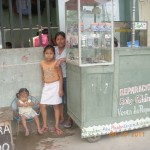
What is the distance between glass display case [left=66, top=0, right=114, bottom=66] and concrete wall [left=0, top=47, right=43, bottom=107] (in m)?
0.89

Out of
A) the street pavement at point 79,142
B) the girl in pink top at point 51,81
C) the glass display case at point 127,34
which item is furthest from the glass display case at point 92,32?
the glass display case at point 127,34

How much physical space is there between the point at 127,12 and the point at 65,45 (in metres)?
1.67

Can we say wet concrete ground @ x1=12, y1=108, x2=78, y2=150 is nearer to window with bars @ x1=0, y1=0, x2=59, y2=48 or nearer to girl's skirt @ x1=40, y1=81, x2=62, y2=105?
girl's skirt @ x1=40, y1=81, x2=62, y2=105

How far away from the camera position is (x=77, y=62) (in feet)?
12.0

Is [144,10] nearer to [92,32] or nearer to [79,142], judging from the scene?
[92,32]

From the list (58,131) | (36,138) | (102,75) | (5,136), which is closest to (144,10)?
(102,75)

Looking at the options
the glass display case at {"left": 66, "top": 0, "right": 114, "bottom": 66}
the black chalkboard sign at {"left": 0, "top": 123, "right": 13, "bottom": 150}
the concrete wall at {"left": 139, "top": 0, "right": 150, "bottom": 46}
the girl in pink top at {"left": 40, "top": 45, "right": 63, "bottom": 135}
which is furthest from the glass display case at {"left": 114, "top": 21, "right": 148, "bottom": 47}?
the black chalkboard sign at {"left": 0, "top": 123, "right": 13, "bottom": 150}

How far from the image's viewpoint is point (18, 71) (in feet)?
14.4

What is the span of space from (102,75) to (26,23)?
2571 mm

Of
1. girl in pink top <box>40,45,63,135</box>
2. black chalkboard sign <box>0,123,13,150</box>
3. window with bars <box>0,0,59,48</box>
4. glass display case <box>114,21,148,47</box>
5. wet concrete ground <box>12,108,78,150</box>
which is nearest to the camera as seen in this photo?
black chalkboard sign <box>0,123,13,150</box>

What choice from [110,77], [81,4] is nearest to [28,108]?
[110,77]

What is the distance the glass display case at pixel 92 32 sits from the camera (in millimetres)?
3572

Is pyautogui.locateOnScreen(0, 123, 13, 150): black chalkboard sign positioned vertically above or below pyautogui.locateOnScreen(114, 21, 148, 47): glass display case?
below

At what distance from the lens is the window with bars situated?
14.0 ft
